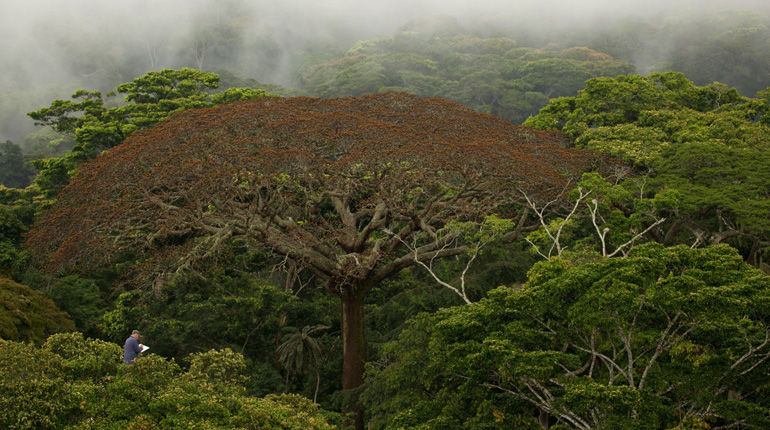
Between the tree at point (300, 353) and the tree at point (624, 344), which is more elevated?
the tree at point (624, 344)

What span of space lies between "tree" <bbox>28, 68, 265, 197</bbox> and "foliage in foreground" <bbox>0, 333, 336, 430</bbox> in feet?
58.3

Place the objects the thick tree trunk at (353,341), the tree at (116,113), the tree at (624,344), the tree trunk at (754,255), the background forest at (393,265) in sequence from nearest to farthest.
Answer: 1. the tree at (624,344)
2. the background forest at (393,265)
3. the thick tree trunk at (353,341)
4. the tree trunk at (754,255)
5. the tree at (116,113)

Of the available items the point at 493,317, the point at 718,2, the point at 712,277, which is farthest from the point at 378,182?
the point at 718,2

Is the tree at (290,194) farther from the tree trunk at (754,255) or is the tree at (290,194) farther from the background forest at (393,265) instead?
the tree trunk at (754,255)

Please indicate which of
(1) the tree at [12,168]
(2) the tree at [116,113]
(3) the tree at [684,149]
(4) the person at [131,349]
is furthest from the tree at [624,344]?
(1) the tree at [12,168]

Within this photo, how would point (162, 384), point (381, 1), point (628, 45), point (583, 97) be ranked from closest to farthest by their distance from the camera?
point (162, 384), point (583, 97), point (628, 45), point (381, 1)

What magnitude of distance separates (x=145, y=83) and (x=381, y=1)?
228 ft

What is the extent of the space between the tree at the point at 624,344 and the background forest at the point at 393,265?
45mm

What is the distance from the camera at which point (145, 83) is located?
2884cm

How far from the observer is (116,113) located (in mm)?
27516

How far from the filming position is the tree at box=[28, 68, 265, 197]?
2464 cm

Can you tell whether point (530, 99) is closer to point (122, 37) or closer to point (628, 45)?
point (628, 45)

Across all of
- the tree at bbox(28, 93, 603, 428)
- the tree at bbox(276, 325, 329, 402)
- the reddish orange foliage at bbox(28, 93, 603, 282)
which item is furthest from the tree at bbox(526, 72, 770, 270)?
the tree at bbox(276, 325, 329, 402)

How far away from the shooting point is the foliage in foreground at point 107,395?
6.54 m
